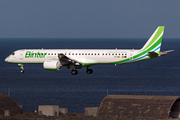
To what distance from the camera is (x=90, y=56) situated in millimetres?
93000

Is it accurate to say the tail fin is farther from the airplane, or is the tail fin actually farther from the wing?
the wing

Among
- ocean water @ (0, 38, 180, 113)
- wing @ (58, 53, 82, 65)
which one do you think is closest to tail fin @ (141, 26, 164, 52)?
wing @ (58, 53, 82, 65)

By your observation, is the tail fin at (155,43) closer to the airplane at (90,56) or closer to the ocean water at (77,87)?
the airplane at (90,56)

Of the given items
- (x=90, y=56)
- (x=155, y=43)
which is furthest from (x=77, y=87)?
(x=155, y=43)

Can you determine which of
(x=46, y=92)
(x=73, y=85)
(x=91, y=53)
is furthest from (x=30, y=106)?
(x=91, y=53)

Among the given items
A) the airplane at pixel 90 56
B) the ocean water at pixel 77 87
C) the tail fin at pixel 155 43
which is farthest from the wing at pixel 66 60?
the ocean water at pixel 77 87

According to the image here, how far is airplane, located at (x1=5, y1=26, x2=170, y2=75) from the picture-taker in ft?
300

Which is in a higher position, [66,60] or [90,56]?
[90,56]

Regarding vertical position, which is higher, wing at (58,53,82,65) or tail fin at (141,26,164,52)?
tail fin at (141,26,164,52)

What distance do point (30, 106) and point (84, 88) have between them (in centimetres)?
3044

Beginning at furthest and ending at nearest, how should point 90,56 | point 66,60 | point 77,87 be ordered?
1. point 77,87
2. point 66,60
3. point 90,56

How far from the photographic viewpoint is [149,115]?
9425cm

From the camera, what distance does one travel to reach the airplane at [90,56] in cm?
9138

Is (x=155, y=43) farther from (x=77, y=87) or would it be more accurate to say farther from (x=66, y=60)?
(x=77, y=87)
